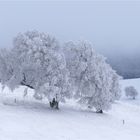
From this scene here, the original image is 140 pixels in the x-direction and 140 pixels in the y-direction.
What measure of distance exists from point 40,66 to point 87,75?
6.20 metres

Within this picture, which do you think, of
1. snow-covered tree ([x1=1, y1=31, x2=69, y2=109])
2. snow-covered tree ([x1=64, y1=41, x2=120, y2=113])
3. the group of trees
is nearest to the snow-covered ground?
snow-covered tree ([x1=1, y1=31, x2=69, y2=109])

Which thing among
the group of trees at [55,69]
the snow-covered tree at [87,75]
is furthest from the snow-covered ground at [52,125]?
the snow-covered tree at [87,75]

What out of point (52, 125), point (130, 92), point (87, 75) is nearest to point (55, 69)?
point (87, 75)

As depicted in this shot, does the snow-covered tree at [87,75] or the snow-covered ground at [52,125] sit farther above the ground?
the snow-covered tree at [87,75]

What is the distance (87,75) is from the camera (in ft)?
127

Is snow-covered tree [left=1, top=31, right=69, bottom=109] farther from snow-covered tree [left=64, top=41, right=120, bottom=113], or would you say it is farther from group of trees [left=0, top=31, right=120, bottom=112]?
snow-covered tree [left=64, top=41, right=120, bottom=113]

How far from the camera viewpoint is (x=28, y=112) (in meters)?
32.7

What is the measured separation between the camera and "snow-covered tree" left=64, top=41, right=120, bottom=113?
126 feet

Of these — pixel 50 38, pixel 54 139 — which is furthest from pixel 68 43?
pixel 54 139

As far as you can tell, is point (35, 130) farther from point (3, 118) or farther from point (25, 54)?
point (25, 54)

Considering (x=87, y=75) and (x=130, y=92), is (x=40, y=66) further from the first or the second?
(x=130, y=92)

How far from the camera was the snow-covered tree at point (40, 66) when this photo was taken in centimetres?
3512

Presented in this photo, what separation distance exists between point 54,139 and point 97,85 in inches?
682

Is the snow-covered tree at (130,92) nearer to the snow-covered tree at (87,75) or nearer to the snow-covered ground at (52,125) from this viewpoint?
the snow-covered tree at (87,75)
